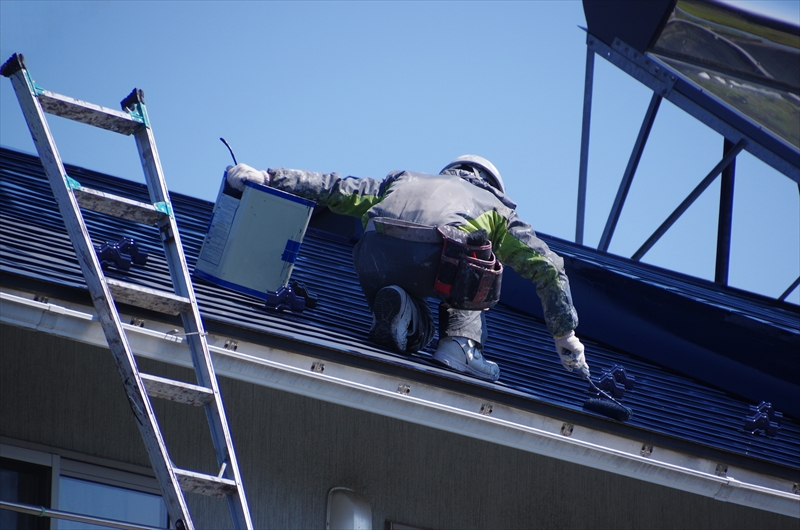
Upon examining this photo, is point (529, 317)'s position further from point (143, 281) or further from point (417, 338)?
point (143, 281)

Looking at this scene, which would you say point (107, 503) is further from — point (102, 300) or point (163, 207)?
point (163, 207)

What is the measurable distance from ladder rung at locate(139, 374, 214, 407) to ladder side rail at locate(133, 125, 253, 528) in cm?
3

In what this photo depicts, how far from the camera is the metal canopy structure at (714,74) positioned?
12289 millimetres

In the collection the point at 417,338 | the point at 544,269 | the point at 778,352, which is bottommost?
the point at 417,338

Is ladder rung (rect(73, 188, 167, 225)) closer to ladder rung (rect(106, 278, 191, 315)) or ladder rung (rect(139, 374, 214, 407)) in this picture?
ladder rung (rect(106, 278, 191, 315))

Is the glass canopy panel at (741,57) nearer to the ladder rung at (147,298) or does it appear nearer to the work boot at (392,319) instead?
the work boot at (392,319)

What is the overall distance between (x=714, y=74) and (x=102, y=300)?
10.6 m

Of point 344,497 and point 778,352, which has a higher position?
point 778,352

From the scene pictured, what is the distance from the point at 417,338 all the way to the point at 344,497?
3.29 feet

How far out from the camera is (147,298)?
Answer: 4320mm

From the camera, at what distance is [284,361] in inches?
183

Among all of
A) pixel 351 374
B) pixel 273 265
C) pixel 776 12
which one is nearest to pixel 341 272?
pixel 273 265

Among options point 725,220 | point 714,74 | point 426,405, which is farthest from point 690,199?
point 426,405

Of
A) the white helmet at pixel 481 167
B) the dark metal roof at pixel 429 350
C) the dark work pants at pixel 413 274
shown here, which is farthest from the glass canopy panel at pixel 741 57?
the dark work pants at pixel 413 274
